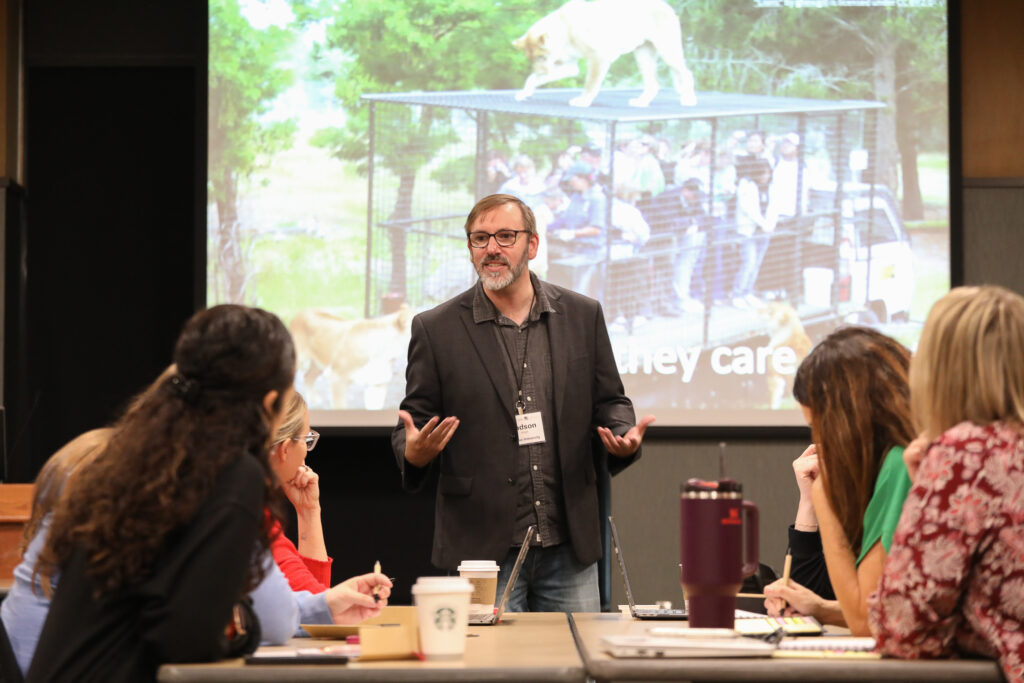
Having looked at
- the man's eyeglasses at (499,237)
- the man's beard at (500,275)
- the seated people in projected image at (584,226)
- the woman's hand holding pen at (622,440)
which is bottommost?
the woman's hand holding pen at (622,440)

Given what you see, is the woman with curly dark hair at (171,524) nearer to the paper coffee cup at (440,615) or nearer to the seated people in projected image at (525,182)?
the paper coffee cup at (440,615)

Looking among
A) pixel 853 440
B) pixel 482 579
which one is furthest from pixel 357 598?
pixel 853 440

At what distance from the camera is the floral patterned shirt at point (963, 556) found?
169 cm

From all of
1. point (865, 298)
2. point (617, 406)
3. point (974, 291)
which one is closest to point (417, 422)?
point (617, 406)

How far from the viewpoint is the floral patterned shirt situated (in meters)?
1.69

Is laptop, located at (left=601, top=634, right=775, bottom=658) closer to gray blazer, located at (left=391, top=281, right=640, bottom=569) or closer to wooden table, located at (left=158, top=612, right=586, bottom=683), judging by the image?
wooden table, located at (left=158, top=612, right=586, bottom=683)

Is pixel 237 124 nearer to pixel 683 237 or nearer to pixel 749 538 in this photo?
pixel 683 237

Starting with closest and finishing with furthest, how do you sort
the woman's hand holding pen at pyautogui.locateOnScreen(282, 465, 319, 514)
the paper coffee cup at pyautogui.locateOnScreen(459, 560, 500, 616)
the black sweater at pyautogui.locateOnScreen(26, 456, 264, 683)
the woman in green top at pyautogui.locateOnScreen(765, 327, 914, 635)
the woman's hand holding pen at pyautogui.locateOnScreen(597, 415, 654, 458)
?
the black sweater at pyautogui.locateOnScreen(26, 456, 264, 683)
the woman in green top at pyautogui.locateOnScreen(765, 327, 914, 635)
the paper coffee cup at pyautogui.locateOnScreen(459, 560, 500, 616)
the woman's hand holding pen at pyautogui.locateOnScreen(282, 465, 319, 514)
the woman's hand holding pen at pyautogui.locateOnScreen(597, 415, 654, 458)

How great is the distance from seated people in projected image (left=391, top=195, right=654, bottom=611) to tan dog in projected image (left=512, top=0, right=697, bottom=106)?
212 cm

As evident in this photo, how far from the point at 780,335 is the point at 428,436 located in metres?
2.68

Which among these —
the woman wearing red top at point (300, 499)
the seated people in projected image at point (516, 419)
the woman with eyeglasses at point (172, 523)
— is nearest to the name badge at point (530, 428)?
the seated people in projected image at point (516, 419)

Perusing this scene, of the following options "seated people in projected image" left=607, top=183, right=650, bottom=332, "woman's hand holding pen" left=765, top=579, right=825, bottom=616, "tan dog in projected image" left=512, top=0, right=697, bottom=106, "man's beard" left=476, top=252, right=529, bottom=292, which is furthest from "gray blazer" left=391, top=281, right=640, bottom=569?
"tan dog in projected image" left=512, top=0, right=697, bottom=106

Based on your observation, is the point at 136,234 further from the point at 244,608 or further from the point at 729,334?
the point at 244,608

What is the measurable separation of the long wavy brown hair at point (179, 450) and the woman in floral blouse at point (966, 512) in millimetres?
953
